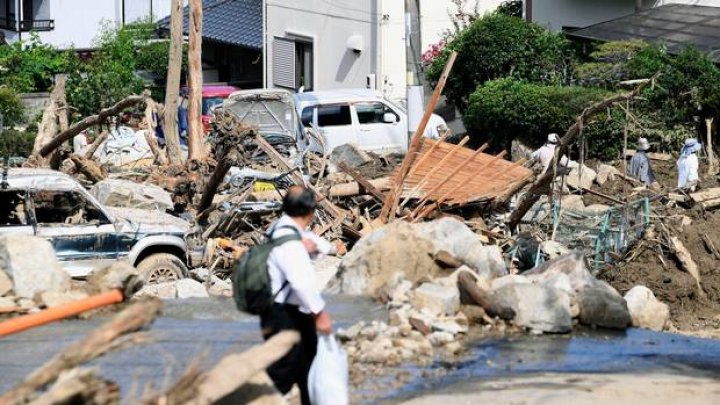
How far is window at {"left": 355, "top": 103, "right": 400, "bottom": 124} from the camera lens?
28.0 meters

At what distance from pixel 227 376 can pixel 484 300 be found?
5745 mm

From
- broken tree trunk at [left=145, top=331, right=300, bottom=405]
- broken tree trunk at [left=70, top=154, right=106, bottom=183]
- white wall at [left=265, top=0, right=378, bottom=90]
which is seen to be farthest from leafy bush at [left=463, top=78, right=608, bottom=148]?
broken tree trunk at [left=145, top=331, right=300, bottom=405]

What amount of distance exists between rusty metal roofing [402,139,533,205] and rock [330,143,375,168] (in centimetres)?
596

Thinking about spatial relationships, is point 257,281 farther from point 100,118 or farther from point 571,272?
point 100,118

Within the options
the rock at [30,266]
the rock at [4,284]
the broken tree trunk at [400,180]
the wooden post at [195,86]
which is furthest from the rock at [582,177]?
the rock at [4,284]

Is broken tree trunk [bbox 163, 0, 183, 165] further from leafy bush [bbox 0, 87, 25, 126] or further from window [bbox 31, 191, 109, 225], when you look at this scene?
leafy bush [bbox 0, 87, 25, 126]

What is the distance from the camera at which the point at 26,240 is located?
41.8ft

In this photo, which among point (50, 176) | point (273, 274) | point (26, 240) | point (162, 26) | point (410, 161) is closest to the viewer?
point (273, 274)

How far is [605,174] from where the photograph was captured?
75.0 ft

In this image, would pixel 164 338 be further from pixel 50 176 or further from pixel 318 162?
pixel 318 162

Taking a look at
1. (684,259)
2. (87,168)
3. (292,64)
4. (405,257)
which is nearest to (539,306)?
(405,257)

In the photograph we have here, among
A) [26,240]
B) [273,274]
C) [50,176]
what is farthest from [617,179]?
[273,274]

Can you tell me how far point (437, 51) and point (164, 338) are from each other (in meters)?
22.9

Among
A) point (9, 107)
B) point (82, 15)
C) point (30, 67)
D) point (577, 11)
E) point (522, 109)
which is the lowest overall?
point (522, 109)
